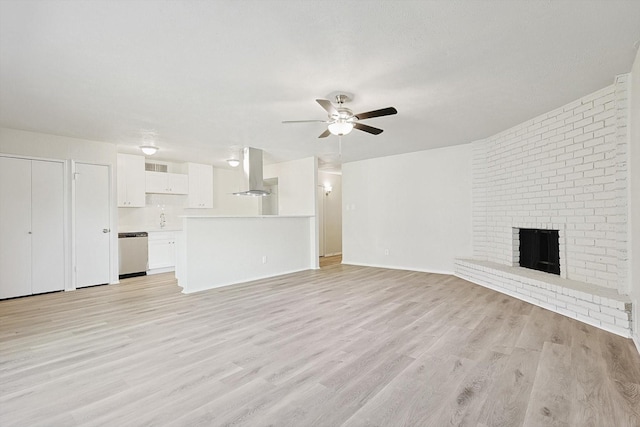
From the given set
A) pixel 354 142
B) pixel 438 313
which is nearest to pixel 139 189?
pixel 354 142

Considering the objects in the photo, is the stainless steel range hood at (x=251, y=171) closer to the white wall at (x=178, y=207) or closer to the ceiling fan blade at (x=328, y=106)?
the white wall at (x=178, y=207)

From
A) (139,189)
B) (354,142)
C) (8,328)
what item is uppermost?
(354,142)

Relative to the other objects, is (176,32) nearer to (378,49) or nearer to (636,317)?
(378,49)

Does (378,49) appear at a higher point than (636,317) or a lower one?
higher

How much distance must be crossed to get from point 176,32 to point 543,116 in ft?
14.6

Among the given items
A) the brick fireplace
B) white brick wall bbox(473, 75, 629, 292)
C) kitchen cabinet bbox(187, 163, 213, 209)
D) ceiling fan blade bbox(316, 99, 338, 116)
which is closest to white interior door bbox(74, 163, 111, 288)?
kitchen cabinet bbox(187, 163, 213, 209)

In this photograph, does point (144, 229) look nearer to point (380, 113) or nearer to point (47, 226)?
point (47, 226)

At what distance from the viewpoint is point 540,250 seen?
4.33m

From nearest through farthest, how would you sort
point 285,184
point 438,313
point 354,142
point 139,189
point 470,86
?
point 470,86 → point 438,313 → point 354,142 → point 139,189 → point 285,184

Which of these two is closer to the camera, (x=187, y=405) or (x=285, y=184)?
(x=187, y=405)

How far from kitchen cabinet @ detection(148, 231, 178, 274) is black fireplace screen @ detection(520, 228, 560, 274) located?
6.59m

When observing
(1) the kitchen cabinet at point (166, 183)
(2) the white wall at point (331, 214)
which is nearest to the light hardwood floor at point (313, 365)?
(1) the kitchen cabinet at point (166, 183)

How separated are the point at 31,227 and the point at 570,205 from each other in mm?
7567

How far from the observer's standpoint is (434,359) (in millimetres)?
2352
